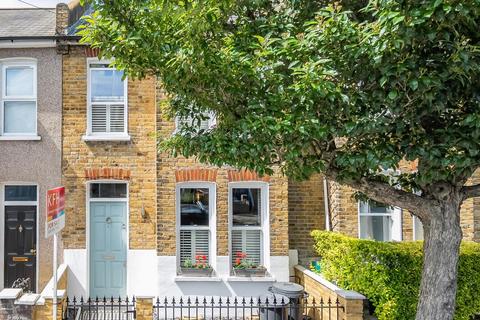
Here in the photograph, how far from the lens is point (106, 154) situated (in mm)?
8836

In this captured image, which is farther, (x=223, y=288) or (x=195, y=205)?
(x=195, y=205)

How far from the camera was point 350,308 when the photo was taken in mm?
6223

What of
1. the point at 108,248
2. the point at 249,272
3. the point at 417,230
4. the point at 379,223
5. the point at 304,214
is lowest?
the point at 249,272

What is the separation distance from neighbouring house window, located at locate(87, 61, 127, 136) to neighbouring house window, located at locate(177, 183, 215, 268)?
7.40 ft

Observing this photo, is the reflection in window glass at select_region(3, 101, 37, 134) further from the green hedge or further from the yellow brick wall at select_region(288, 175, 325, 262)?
the green hedge

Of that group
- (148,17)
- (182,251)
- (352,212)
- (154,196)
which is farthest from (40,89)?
(352,212)

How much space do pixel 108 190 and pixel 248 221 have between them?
3.50m

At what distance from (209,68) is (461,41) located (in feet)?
8.14

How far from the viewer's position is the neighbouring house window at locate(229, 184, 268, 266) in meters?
8.57

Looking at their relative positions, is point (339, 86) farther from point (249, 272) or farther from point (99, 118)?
point (99, 118)

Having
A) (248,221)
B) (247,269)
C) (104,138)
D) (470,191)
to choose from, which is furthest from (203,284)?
(470,191)

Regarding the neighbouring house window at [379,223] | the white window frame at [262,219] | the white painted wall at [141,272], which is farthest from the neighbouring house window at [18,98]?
the neighbouring house window at [379,223]

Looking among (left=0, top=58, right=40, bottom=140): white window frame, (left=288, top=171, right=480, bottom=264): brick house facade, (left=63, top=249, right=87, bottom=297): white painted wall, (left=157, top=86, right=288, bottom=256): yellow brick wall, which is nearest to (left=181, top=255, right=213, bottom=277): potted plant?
(left=157, top=86, right=288, bottom=256): yellow brick wall

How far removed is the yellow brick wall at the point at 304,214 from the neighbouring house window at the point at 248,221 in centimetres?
90
